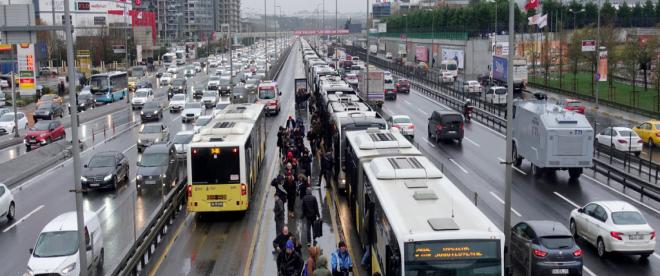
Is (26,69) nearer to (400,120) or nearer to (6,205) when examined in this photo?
(400,120)

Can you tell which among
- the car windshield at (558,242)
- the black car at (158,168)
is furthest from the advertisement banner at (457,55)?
the car windshield at (558,242)

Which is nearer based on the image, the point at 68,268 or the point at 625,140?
the point at 68,268

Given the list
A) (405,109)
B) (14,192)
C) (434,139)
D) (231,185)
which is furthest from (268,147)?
(405,109)

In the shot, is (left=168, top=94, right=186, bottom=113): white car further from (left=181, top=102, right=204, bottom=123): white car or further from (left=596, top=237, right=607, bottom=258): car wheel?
(left=596, top=237, right=607, bottom=258): car wheel

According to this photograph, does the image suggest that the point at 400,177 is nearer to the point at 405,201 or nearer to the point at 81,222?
the point at 405,201

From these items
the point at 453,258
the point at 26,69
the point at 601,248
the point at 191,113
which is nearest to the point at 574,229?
the point at 601,248

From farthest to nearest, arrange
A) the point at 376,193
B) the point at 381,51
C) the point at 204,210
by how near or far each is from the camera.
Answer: the point at 381,51
the point at 204,210
the point at 376,193

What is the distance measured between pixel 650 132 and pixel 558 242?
2611 cm

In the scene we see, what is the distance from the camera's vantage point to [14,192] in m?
31.3

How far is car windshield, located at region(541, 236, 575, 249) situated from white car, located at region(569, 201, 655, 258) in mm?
2452

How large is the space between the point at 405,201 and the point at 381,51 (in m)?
164

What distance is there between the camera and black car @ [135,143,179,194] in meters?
29.2

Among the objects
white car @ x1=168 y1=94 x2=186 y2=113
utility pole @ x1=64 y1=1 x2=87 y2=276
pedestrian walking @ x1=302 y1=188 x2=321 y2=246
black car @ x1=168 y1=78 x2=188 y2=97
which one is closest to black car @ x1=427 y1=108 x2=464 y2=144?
pedestrian walking @ x1=302 y1=188 x2=321 y2=246

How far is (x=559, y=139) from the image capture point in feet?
98.6
